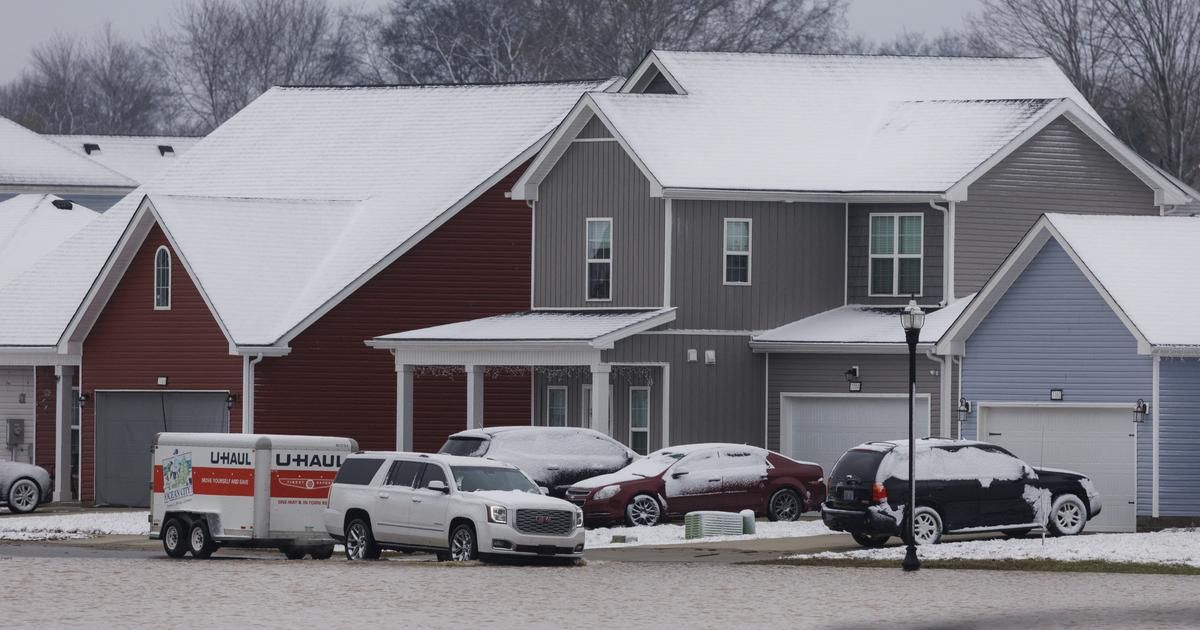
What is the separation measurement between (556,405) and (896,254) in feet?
26.2

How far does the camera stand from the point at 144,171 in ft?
287

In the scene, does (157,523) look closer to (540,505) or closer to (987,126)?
(540,505)

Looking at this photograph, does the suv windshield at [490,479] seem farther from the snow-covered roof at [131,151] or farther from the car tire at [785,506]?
the snow-covered roof at [131,151]

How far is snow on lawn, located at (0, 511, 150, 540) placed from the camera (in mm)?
41312

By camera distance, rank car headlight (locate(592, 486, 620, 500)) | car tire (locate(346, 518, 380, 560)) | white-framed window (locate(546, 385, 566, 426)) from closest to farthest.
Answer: car tire (locate(346, 518, 380, 560)) < car headlight (locate(592, 486, 620, 500)) < white-framed window (locate(546, 385, 566, 426))

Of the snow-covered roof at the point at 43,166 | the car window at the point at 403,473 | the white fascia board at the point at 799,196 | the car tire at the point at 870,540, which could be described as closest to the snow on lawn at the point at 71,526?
the car window at the point at 403,473

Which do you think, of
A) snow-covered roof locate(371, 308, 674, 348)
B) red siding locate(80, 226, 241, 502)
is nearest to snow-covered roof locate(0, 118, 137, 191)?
red siding locate(80, 226, 241, 502)

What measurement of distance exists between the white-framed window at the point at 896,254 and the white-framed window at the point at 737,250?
260 cm

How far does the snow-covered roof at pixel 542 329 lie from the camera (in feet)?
145

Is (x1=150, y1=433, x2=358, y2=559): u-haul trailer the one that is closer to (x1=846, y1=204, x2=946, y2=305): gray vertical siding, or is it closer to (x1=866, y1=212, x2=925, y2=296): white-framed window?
(x1=846, y1=204, x2=946, y2=305): gray vertical siding

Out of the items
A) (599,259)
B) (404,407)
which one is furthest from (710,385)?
(404,407)

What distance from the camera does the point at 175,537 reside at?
35.3 metres

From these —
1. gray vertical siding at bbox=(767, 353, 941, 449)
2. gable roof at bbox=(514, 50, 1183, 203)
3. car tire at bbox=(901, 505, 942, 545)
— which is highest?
gable roof at bbox=(514, 50, 1183, 203)

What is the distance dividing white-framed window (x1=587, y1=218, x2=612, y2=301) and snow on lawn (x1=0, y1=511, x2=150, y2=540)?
996cm
